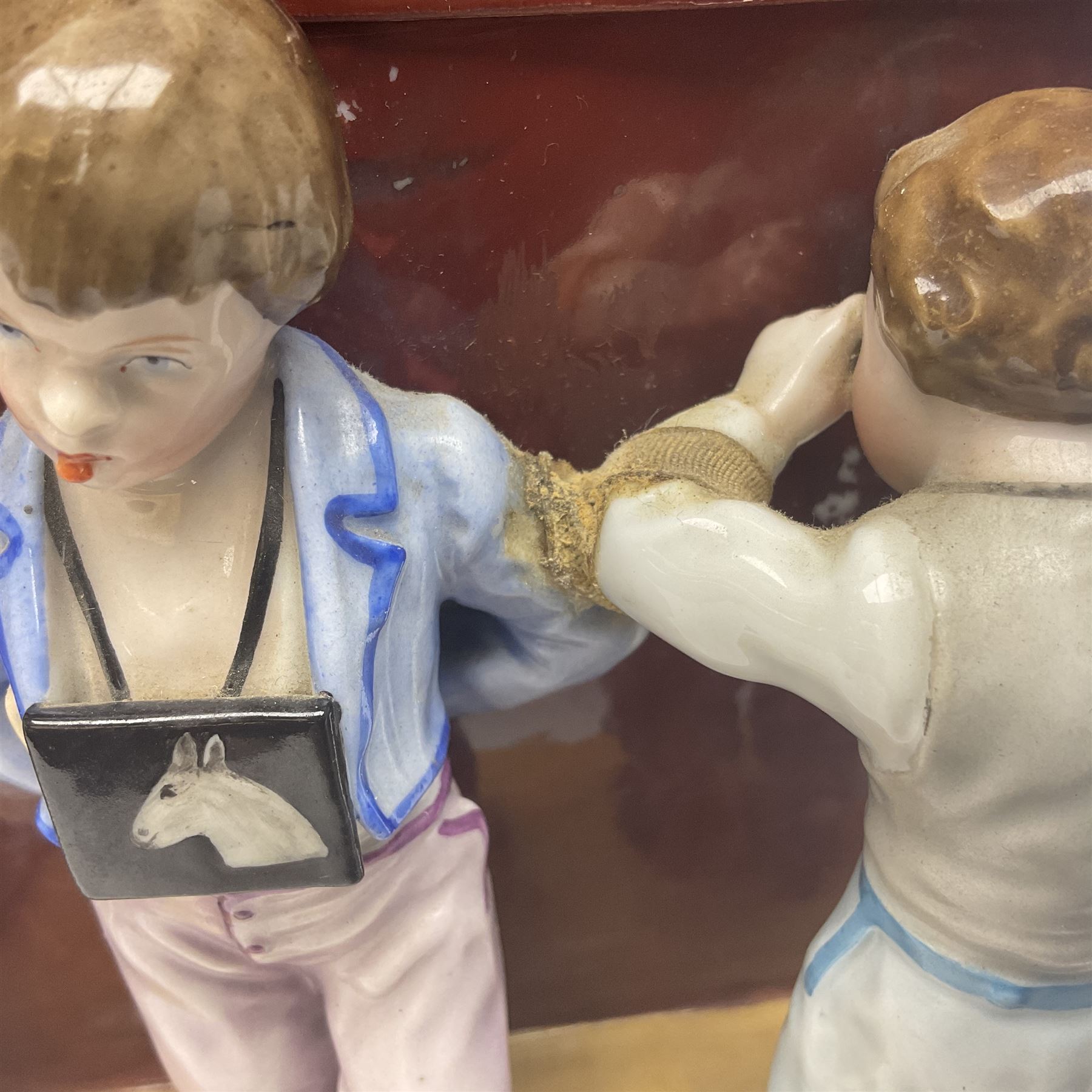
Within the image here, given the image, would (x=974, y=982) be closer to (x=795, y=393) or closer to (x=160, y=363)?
(x=795, y=393)

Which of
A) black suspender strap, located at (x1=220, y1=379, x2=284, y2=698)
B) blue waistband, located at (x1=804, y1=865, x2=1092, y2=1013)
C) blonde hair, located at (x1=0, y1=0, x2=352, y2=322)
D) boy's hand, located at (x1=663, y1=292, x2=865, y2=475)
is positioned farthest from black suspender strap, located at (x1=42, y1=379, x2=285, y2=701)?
blue waistband, located at (x1=804, y1=865, x2=1092, y2=1013)

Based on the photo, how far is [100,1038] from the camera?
1052 mm

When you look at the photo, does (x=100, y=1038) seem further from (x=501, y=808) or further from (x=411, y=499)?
(x=411, y=499)

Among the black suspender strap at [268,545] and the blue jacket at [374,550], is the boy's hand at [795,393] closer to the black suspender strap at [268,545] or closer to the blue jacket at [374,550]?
the blue jacket at [374,550]

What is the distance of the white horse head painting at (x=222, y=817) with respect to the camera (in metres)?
0.66

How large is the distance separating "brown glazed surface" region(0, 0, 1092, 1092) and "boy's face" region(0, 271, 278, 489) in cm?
20

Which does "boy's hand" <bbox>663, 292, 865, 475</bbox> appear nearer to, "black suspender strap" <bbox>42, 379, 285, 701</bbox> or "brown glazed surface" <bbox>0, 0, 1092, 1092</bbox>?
"brown glazed surface" <bbox>0, 0, 1092, 1092</bbox>

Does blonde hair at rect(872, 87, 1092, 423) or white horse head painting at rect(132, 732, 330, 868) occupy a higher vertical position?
blonde hair at rect(872, 87, 1092, 423)

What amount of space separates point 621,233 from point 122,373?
1.15 feet

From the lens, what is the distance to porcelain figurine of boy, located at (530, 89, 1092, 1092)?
0.57 metres

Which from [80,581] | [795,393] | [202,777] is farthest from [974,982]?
[80,581]

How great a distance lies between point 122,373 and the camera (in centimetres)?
55

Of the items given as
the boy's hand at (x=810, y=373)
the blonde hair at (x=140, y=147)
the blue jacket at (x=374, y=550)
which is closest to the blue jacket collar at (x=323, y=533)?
the blue jacket at (x=374, y=550)

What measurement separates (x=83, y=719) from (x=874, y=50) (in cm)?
62
